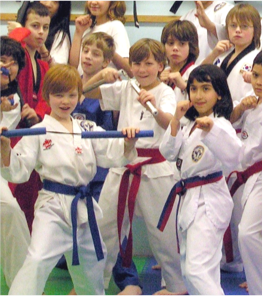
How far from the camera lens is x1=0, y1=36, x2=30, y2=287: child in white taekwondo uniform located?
8.51ft

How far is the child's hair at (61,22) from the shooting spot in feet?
11.1

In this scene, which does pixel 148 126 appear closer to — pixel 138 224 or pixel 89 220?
pixel 89 220

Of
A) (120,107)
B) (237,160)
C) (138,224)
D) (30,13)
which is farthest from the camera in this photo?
(138,224)

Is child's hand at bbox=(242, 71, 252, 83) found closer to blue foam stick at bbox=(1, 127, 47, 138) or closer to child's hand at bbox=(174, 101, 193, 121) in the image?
child's hand at bbox=(174, 101, 193, 121)

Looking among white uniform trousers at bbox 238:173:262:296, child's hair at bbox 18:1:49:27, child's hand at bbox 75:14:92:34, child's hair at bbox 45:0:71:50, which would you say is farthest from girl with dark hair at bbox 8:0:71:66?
white uniform trousers at bbox 238:173:262:296

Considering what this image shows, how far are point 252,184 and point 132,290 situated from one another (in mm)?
863

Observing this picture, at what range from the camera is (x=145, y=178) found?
276cm

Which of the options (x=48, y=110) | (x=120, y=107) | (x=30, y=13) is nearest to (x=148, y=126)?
(x=120, y=107)

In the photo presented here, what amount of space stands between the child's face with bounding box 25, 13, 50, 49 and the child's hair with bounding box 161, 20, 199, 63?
2.21ft

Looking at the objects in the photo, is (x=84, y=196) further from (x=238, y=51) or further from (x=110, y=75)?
(x=238, y=51)

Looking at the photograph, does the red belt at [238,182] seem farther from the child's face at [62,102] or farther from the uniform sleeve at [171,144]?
the child's face at [62,102]

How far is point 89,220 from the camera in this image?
8.04 feet

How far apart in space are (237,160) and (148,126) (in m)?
0.56

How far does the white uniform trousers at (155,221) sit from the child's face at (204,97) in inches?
19.2
